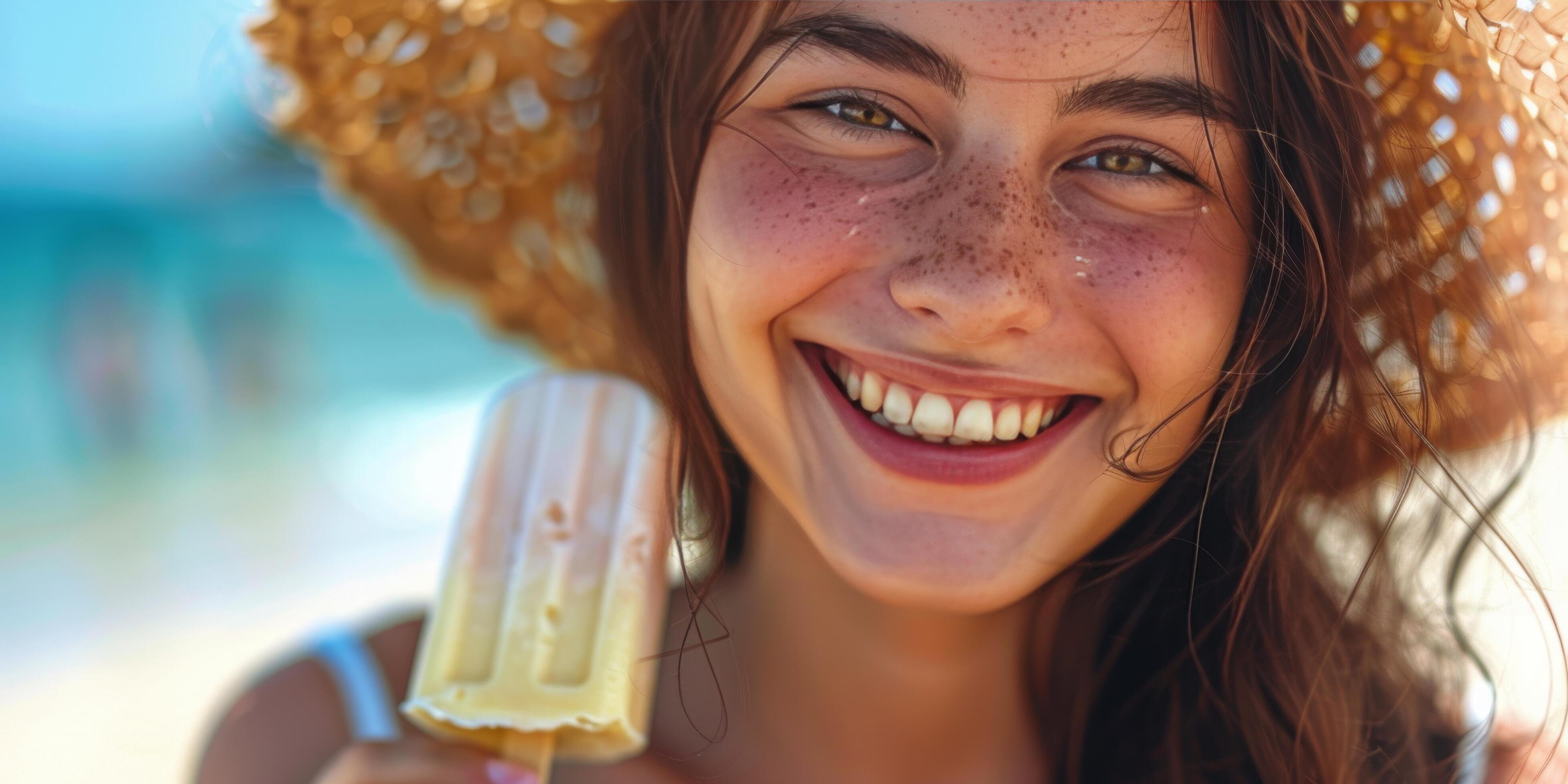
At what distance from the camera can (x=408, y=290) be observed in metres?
9.09

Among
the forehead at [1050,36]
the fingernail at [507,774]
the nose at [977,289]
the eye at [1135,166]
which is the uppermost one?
the forehead at [1050,36]

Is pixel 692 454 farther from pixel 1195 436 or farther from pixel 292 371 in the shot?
pixel 292 371

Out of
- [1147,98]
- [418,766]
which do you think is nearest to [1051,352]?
[1147,98]

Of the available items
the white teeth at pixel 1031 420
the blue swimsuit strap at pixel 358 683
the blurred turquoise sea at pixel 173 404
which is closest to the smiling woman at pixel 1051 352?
the white teeth at pixel 1031 420

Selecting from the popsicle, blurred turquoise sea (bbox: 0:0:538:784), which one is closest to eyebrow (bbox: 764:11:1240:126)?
the popsicle

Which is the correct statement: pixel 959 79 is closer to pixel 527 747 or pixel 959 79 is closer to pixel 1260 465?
pixel 1260 465

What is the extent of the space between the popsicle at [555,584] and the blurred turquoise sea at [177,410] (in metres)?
1.49

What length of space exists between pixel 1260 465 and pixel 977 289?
0.47 meters

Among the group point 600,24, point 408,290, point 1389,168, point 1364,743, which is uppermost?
point 408,290

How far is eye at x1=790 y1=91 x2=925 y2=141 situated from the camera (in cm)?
102

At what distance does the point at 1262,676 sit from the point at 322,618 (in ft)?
16.0

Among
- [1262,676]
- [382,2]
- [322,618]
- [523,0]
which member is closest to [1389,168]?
[1262,676]

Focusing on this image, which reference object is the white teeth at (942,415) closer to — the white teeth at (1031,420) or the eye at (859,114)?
the white teeth at (1031,420)

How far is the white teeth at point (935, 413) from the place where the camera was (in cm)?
105
